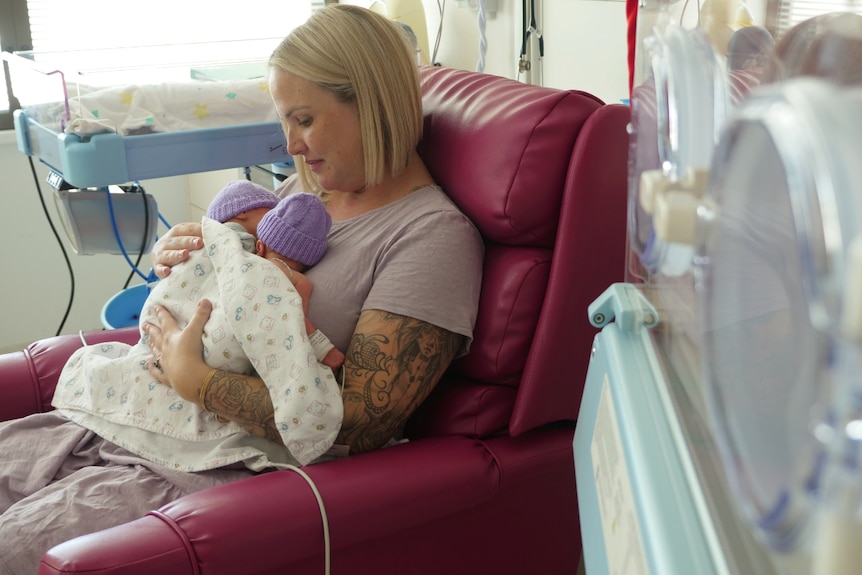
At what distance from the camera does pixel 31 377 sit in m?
1.77

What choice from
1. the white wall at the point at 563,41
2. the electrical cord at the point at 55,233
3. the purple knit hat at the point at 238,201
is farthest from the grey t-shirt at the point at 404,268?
the electrical cord at the point at 55,233

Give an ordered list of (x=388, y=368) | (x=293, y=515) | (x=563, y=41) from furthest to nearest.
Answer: (x=563, y=41), (x=388, y=368), (x=293, y=515)

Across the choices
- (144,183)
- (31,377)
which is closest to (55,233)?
(144,183)

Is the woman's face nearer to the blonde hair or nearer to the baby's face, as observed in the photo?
the blonde hair

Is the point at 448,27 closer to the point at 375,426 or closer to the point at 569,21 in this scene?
the point at 569,21

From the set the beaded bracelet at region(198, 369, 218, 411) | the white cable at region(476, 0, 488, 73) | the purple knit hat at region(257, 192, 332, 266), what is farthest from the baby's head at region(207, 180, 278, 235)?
the white cable at region(476, 0, 488, 73)

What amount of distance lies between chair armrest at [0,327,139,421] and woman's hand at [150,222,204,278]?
0.30m

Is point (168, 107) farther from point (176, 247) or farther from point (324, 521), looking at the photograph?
point (324, 521)

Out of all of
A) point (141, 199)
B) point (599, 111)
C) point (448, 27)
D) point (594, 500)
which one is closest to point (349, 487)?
point (594, 500)

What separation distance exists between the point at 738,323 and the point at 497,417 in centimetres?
105

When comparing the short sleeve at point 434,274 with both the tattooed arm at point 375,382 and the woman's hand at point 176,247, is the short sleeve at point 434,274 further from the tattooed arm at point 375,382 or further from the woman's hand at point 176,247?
the woman's hand at point 176,247

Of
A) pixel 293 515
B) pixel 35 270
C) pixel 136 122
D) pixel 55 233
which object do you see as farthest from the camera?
pixel 35 270

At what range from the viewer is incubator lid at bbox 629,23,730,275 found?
1.90 feet

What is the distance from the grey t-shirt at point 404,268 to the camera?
1.43 m
